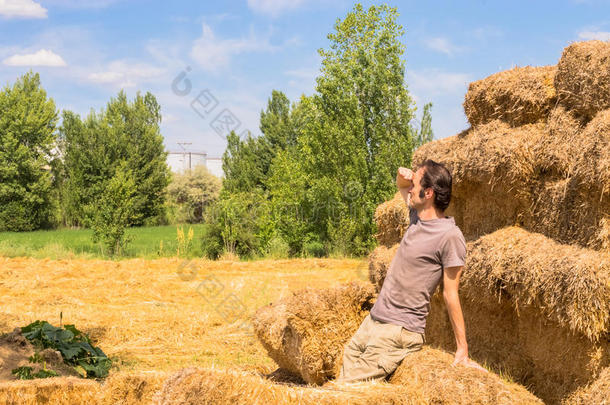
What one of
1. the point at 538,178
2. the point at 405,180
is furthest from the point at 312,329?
the point at 538,178

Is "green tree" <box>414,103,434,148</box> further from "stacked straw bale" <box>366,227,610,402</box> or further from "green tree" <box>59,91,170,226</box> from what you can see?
"green tree" <box>59,91,170,226</box>

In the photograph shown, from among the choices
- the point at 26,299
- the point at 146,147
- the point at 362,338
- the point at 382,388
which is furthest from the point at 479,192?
the point at 146,147

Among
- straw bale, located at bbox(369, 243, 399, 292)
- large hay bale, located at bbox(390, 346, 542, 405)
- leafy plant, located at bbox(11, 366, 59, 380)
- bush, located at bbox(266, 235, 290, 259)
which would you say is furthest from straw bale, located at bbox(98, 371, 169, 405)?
bush, located at bbox(266, 235, 290, 259)

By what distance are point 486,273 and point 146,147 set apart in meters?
43.6

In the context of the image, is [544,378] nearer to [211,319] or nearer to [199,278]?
[211,319]

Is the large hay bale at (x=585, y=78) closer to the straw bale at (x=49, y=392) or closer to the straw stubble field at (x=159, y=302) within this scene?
the straw stubble field at (x=159, y=302)

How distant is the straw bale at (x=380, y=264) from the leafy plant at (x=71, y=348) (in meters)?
Result: 3.32

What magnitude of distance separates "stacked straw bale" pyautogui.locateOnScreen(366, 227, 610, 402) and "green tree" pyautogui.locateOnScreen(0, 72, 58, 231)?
39.6 m

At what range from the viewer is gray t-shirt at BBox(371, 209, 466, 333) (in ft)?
10.6

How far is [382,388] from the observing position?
2.91 m

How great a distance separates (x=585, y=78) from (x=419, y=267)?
265 centimetres

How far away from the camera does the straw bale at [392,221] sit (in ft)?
23.4

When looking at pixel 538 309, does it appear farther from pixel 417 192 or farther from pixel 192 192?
pixel 192 192

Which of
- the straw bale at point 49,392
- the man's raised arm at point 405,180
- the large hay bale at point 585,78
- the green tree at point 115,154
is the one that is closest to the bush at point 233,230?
the large hay bale at point 585,78
